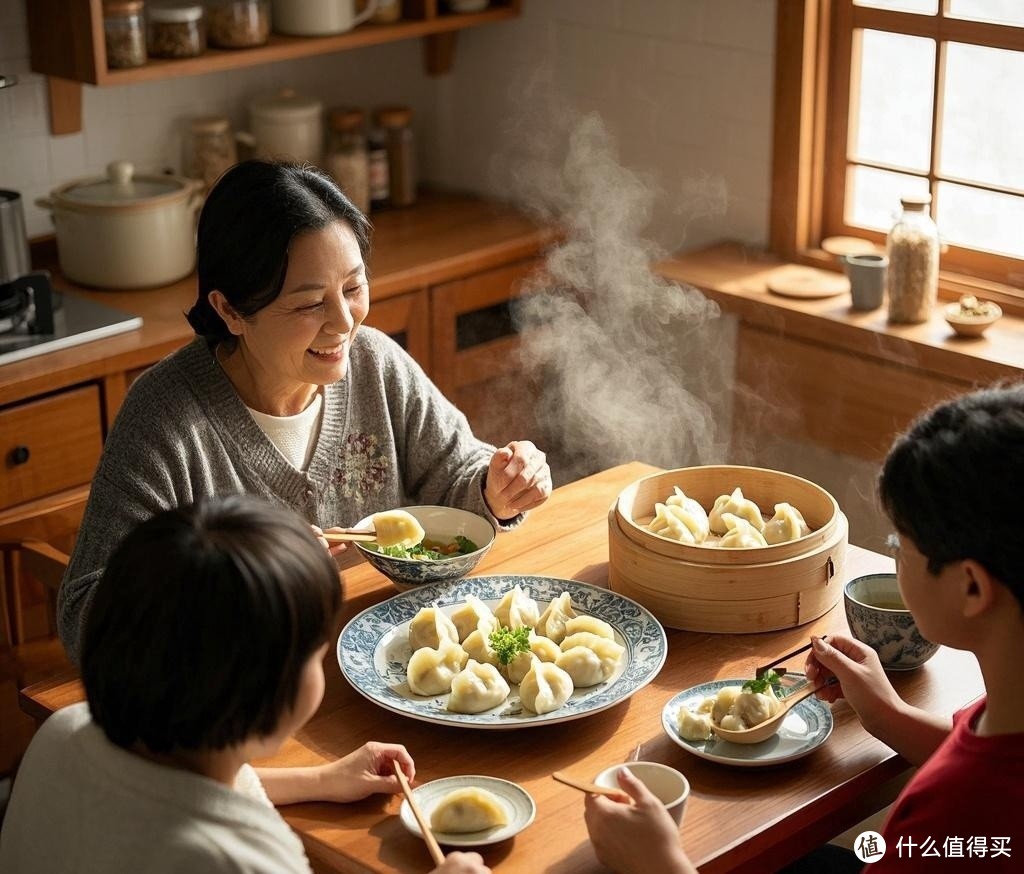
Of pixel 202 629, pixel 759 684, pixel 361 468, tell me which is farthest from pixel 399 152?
pixel 202 629

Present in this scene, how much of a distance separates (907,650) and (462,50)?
2.88 m

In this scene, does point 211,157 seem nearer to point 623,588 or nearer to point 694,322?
point 694,322

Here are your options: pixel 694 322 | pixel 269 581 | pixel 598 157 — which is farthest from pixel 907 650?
pixel 598 157

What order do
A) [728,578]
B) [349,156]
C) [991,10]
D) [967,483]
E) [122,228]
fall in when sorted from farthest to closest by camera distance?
1. [349,156]
2. [122,228]
3. [991,10]
4. [728,578]
5. [967,483]

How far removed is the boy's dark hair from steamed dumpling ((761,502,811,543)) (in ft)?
2.00

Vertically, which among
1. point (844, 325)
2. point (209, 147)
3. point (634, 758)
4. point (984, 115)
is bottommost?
Answer: point (634, 758)

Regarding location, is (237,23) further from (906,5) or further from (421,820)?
(421,820)

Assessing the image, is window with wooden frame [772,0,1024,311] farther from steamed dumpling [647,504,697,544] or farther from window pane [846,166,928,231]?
steamed dumpling [647,504,697,544]

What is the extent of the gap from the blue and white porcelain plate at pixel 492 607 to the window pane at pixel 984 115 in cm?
183

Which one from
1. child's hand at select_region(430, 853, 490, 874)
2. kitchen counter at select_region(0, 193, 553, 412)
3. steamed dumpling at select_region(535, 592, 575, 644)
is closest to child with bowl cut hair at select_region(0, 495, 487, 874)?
child's hand at select_region(430, 853, 490, 874)

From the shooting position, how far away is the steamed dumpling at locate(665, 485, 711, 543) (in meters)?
2.08

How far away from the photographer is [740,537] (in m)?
2.02

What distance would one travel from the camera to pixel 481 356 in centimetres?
382

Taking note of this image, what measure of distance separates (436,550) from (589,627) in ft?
1.14
